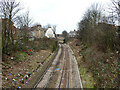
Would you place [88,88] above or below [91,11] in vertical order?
below

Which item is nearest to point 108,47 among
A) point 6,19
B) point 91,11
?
point 6,19

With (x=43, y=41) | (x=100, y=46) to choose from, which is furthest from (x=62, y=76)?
(x=43, y=41)

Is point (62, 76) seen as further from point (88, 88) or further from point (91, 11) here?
point (91, 11)

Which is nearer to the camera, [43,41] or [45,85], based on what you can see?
[45,85]

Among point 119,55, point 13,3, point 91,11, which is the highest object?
point 91,11

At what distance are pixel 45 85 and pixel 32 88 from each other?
1.22 m

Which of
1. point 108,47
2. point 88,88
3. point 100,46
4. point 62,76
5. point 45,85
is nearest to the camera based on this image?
point 88,88

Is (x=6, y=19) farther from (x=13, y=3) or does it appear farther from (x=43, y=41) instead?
(x=43, y=41)

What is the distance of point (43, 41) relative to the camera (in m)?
28.2

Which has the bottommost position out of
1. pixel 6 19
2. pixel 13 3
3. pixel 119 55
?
pixel 119 55

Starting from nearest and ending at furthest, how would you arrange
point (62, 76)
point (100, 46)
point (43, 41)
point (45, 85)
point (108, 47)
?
point (45, 85) → point (62, 76) → point (108, 47) → point (100, 46) → point (43, 41)

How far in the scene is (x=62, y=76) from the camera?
463 inches

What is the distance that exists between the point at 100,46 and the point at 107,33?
238cm

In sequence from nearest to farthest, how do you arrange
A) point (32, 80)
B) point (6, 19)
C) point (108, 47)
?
1. point (32, 80)
2. point (108, 47)
3. point (6, 19)
